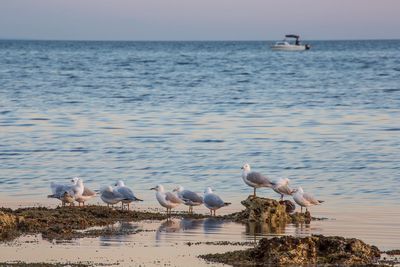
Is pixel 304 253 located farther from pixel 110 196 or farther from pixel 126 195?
pixel 110 196

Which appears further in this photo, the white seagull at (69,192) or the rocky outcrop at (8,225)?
the white seagull at (69,192)

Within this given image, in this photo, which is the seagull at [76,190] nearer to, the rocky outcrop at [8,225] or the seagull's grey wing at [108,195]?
the seagull's grey wing at [108,195]

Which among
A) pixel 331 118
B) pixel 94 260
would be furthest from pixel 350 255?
pixel 331 118

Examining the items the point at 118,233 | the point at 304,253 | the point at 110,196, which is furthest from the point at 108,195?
the point at 304,253

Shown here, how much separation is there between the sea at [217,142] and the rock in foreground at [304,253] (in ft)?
4.22

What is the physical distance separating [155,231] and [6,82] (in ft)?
162

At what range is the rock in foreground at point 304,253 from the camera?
41.3 feet

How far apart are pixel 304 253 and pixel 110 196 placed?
19.7ft

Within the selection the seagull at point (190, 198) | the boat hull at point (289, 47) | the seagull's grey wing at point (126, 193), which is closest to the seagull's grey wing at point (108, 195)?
the seagull's grey wing at point (126, 193)

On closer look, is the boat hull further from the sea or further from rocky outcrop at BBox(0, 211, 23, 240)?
rocky outcrop at BBox(0, 211, 23, 240)

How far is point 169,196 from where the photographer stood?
17.7 metres

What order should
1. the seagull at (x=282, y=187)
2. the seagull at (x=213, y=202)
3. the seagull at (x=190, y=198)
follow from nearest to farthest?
the seagull at (x=213, y=202), the seagull at (x=190, y=198), the seagull at (x=282, y=187)

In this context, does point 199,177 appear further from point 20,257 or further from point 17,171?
point 20,257

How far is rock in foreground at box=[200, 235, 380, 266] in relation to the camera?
12.6m
